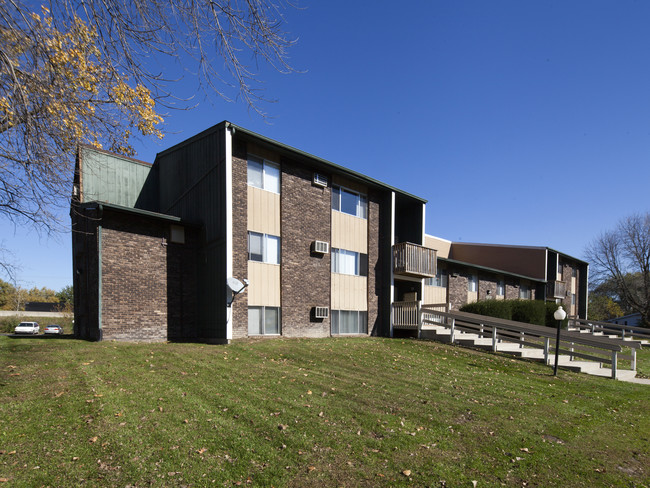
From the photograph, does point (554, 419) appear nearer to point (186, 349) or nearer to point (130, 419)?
point (130, 419)

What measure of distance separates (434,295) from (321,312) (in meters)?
9.35

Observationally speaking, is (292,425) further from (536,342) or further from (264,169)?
(536,342)

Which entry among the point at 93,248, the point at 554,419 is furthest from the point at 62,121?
the point at 554,419

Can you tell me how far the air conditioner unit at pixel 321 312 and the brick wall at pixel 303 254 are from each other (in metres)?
0.22

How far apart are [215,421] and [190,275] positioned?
30.6 ft

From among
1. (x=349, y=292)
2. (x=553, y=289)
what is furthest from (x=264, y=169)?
(x=553, y=289)

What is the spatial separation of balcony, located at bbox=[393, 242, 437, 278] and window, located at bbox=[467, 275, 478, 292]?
6.54 meters

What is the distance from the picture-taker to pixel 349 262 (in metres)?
18.0

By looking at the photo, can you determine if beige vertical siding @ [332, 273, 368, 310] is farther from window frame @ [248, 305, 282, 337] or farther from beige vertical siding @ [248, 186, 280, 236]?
beige vertical siding @ [248, 186, 280, 236]

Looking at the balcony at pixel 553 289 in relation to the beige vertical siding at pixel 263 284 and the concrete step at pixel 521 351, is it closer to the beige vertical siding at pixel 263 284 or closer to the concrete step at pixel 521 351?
the concrete step at pixel 521 351

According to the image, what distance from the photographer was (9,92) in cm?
546

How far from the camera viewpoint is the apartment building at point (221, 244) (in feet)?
42.6

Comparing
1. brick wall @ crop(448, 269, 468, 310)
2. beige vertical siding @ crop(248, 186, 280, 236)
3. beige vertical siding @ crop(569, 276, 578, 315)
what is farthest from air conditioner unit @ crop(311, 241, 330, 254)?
beige vertical siding @ crop(569, 276, 578, 315)

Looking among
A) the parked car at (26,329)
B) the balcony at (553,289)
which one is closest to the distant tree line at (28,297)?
the parked car at (26,329)
